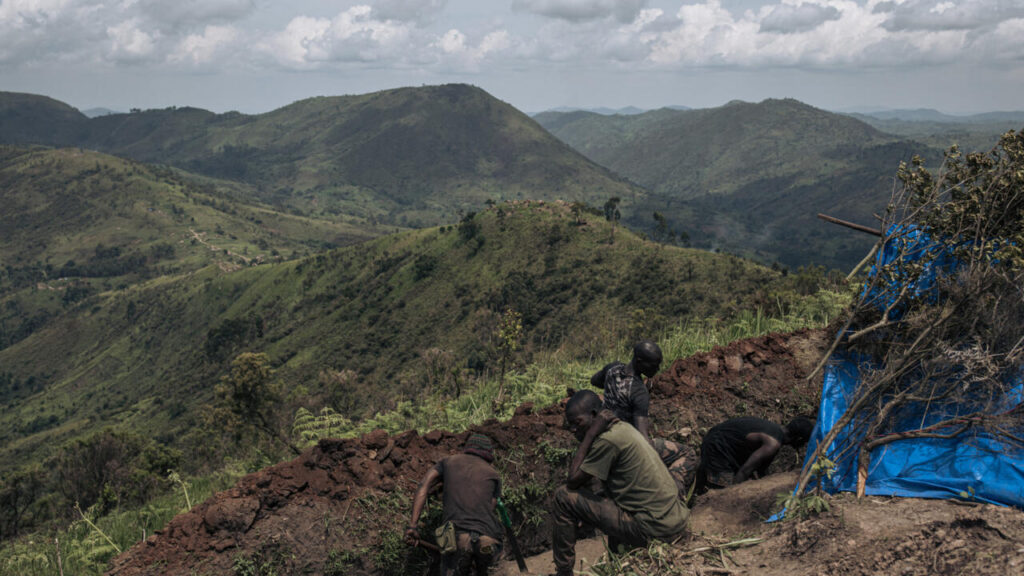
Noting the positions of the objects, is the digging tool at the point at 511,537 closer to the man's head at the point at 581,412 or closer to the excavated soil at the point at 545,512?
the excavated soil at the point at 545,512

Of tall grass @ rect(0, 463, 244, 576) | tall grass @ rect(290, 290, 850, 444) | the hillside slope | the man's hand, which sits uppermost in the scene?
the man's hand

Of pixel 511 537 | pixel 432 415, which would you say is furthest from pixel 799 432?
pixel 432 415

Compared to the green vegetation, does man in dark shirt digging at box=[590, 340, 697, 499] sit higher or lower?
higher

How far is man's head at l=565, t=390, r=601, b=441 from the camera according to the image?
4.66 metres

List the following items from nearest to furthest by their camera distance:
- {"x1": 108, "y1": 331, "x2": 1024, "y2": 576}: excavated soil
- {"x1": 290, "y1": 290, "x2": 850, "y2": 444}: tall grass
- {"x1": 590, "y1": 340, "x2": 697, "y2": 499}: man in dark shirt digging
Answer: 1. {"x1": 108, "y1": 331, "x2": 1024, "y2": 576}: excavated soil
2. {"x1": 590, "y1": 340, "x2": 697, "y2": 499}: man in dark shirt digging
3. {"x1": 290, "y1": 290, "x2": 850, "y2": 444}: tall grass

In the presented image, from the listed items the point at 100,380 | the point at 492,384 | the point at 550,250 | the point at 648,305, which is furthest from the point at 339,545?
the point at 100,380

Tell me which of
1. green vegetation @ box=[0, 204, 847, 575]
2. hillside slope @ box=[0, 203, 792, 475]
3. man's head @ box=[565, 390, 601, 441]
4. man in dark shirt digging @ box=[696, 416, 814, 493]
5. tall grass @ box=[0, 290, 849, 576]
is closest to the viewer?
man's head @ box=[565, 390, 601, 441]

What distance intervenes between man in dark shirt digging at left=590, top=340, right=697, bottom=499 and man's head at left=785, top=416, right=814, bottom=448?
948 mm

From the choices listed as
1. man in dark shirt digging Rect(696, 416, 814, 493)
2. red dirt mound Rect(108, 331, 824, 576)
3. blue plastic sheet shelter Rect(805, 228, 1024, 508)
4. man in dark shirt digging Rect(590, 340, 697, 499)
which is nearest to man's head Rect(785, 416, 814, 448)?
man in dark shirt digging Rect(696, 416, 814, 493)

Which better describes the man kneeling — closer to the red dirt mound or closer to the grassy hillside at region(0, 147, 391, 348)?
the red dirt mound

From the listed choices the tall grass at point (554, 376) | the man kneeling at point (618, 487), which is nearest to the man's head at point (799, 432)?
the man kneeling at point (618, 487)

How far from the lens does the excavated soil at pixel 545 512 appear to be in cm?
389

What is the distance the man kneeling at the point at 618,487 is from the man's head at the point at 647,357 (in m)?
1.35

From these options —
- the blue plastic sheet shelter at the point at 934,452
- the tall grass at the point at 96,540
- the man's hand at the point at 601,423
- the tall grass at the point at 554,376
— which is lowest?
the tall grass at the point at 96,540
